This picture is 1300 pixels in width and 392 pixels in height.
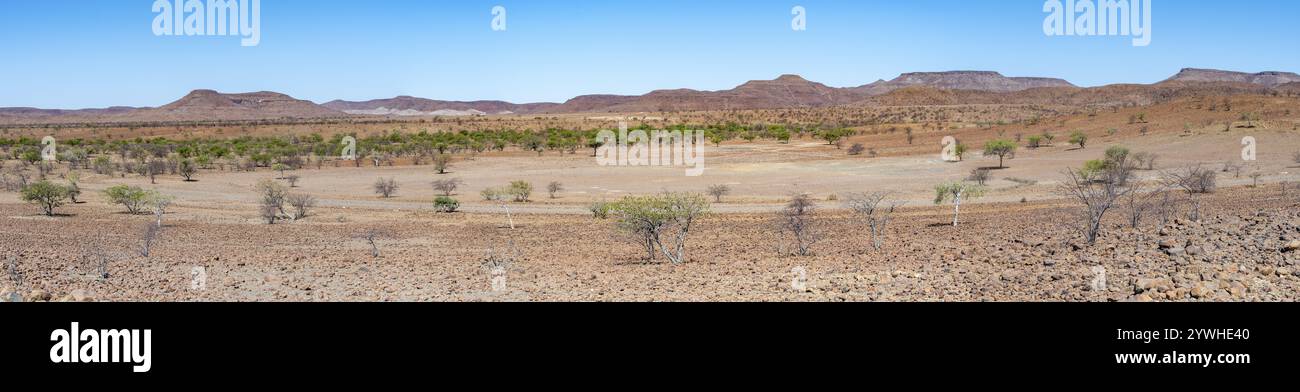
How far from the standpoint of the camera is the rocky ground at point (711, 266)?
31.0ft

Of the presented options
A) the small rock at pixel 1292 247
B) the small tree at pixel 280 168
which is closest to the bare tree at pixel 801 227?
the small rock at pixel 1292 247

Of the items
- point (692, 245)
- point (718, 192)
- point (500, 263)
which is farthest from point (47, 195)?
point (718, 192)

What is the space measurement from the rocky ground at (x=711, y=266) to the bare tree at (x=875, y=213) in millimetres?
369

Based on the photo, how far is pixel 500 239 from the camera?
Answer: 72.4 ft

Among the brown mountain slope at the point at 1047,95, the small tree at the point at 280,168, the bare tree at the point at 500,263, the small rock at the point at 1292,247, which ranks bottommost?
the bare tree at the point at 500,263

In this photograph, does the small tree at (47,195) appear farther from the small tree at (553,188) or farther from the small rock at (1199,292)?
the small rock at (1199,292)

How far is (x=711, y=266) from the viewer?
14.3 m

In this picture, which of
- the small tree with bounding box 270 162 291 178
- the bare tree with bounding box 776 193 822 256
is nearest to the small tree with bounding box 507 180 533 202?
the bare tree with bounding box 776 193 822 256

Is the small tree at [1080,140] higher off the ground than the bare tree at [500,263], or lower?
higher

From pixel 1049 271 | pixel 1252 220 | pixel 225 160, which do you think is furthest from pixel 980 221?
pixel 225 160

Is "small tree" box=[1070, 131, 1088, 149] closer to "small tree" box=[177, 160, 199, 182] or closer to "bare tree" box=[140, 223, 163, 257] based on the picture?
"bare tree" box=[140, 223, 163, 257]

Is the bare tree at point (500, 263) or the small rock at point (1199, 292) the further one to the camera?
the bare tree at point (500, 263)

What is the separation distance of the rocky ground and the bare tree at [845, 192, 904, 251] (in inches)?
14.5

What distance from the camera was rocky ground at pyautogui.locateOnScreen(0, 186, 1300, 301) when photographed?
9.45 metres
